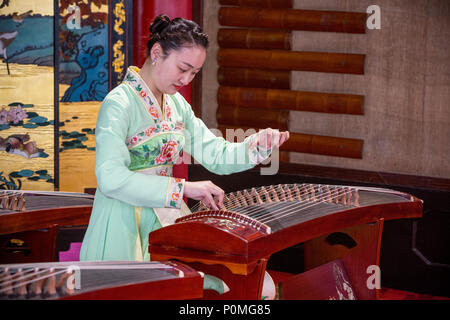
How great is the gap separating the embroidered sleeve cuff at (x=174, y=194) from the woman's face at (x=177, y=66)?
46 centimetres

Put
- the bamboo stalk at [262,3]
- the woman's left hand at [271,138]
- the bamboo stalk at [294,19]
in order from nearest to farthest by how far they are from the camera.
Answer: the woman's left hand at [271,138]
the bamboo stalk at [294,19]
the bamboo stalk at [262,3]

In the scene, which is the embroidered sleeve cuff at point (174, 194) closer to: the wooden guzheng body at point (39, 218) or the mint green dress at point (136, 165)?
the mint green dress at point (136, 165)

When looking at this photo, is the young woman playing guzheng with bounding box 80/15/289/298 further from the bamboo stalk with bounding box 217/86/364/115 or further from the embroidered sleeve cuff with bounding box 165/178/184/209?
the bamboo stalk with bounding box 217/86/364/115

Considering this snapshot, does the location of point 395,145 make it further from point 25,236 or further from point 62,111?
point 25,236

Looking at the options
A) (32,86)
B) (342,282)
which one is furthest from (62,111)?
(342,282)

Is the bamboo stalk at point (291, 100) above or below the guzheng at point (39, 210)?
above

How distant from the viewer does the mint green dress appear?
7.14 ft

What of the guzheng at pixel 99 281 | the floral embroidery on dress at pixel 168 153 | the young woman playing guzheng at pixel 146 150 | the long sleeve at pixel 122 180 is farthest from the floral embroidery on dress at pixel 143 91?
the guzheng at pixel 99 281

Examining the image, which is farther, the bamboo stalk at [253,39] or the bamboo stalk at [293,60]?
the bamboo stalk at [253,39]

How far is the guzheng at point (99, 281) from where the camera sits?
1.55m

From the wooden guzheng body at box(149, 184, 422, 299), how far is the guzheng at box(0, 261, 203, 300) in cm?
17

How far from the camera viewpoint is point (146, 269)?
1.77 m

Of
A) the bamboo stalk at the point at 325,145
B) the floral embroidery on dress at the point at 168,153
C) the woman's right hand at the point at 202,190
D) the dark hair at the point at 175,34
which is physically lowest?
the bamboo stalk at the point at 325,145

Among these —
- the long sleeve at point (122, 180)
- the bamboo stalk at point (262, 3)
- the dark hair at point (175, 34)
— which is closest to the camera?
the long sleeve at point (122, 180)
